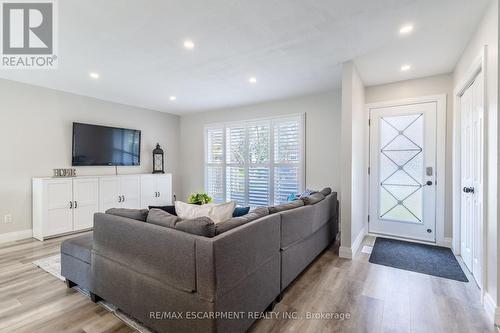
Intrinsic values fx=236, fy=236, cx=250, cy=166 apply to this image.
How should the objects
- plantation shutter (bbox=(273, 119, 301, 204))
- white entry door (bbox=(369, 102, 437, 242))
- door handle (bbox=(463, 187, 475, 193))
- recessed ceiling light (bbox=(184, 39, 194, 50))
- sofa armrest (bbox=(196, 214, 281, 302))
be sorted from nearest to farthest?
sofa armrest (bbox=(196, 214, 281, 302)) → door handle (bbox=(463, 187, 475, 193)) → recessed ceiling light (bbox=(184, 39, 194, 50)) → white entry door (bbox=(369, 102, 437, 242)) → plantation shutter (bbox=(273, 119, 301, 204))

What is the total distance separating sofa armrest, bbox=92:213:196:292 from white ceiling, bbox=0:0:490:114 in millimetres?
1821

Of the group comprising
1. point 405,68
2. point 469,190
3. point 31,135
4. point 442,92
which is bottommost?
point 469,190

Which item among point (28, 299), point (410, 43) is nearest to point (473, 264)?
point (410, 43)

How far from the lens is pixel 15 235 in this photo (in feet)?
12.2

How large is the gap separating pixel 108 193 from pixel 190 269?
3824 mm

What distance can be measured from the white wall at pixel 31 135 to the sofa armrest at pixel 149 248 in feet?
A: 9.30

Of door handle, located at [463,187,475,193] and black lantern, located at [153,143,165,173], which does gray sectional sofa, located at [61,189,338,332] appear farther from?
black lantern, located at [153,143,165,173]

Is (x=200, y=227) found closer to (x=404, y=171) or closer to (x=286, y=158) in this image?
(x=286, y=158)

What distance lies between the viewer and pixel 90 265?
83.7 inches

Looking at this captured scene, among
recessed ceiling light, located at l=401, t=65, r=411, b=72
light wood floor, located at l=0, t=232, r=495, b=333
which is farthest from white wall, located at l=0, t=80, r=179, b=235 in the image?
recessed ceiling light, located at l=401, t=65, r=411, b=72

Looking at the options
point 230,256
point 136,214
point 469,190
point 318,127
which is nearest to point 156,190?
point 136,214

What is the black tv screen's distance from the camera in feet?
14.4

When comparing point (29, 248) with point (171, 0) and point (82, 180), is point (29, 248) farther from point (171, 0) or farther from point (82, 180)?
point (171, 0)

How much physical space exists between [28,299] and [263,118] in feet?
14.2
